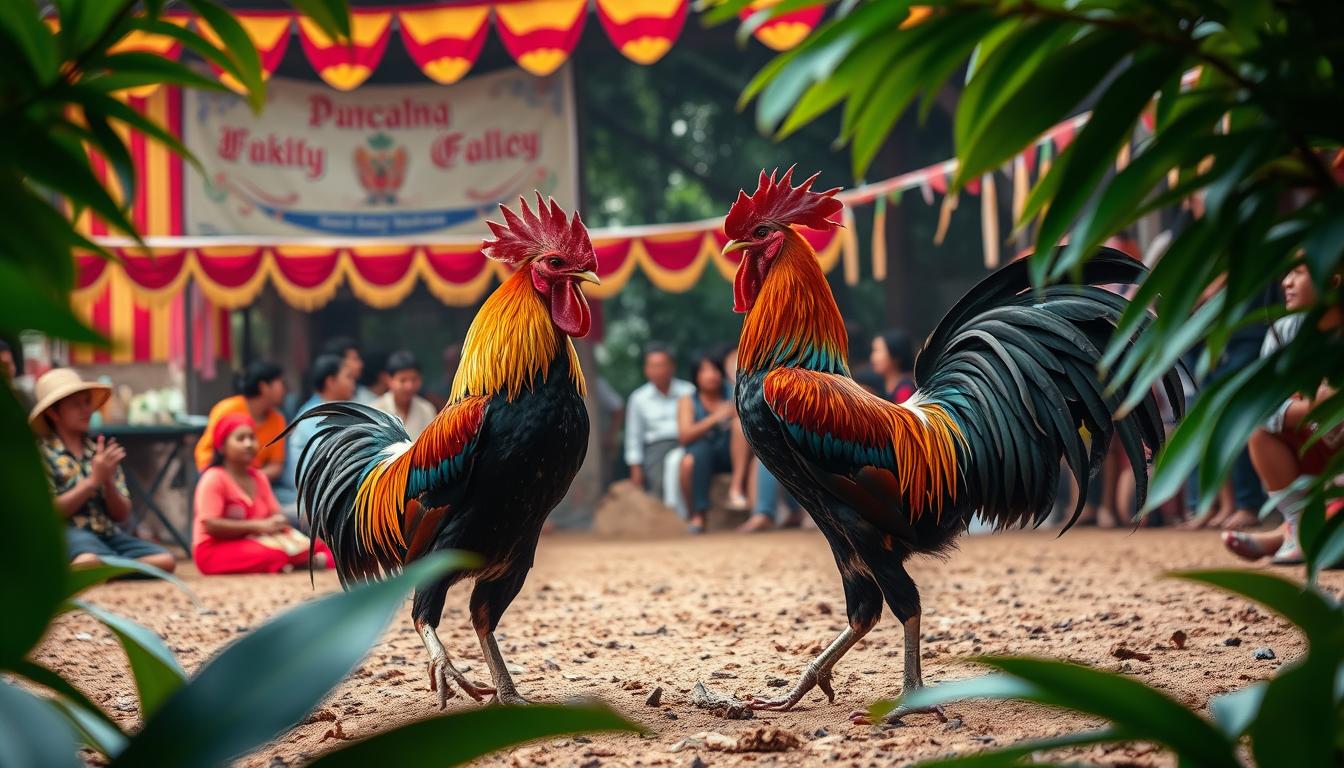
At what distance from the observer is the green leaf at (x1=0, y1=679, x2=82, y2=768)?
80cm

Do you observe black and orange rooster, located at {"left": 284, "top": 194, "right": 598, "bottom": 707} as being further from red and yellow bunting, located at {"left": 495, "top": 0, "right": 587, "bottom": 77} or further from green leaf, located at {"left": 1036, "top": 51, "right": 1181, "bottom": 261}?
red and yellow bunting, located at {"left": 495, "top": 0, "right": 587, "bottom": 77}

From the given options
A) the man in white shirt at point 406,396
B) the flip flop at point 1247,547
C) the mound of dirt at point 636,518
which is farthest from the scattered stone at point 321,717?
the mound of dirt at point 636,518

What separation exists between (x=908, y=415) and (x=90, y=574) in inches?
94.8

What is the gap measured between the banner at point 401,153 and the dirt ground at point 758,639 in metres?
4.26

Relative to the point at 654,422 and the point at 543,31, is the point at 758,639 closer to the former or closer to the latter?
the point at 654,422

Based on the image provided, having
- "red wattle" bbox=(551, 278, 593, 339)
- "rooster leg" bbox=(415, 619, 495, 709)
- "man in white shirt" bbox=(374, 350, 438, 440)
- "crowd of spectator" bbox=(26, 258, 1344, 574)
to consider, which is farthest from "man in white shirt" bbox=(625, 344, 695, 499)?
"rooster leg" bbox=(415, 619, 495, 709)

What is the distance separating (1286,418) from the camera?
5367 millimetres

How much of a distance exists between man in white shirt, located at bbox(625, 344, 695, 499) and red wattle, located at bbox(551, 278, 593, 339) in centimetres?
696

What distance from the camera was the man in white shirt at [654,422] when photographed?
414 inches

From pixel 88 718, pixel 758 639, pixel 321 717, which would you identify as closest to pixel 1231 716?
pixel 88 718

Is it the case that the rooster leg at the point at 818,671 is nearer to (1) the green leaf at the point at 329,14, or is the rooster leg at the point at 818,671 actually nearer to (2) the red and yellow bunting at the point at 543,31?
(1) the green leaf at the point at 329,14

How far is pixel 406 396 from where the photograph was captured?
29.6 ft

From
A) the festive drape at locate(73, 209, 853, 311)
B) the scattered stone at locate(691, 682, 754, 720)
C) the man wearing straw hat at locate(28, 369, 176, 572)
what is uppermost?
the festive drape at locate(73, 209, 853, 311)

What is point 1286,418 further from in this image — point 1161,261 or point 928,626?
point 1161,261
